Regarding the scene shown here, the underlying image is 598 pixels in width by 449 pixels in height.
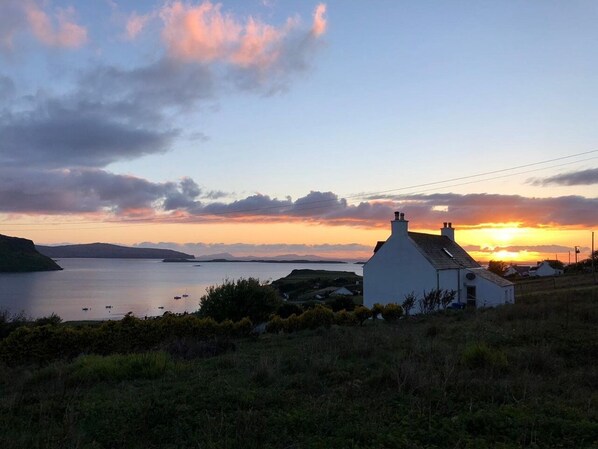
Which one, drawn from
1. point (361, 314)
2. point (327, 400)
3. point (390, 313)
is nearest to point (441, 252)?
point (390, 313)

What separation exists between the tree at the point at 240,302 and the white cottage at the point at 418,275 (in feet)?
36.9

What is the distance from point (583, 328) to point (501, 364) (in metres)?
6.80

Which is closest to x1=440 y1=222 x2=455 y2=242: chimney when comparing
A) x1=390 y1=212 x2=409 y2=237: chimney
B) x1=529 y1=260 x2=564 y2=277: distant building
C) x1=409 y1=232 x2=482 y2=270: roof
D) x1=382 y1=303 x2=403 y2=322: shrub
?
x1=409 y1=232 x2=482 y2=270: roof

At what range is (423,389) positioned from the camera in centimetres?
759

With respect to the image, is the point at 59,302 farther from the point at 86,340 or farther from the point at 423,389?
the point at 423,389

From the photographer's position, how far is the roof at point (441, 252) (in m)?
34.7

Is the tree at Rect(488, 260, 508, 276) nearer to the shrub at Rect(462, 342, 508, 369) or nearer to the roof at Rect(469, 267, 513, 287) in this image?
the roof at Rect(469, 267, 513, 287)

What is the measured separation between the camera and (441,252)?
1469 inches

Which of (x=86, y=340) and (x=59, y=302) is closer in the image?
(x=86, y=340)

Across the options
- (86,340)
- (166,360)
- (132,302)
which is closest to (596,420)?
(166,360)

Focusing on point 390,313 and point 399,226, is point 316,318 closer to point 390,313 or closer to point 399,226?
point 390,313

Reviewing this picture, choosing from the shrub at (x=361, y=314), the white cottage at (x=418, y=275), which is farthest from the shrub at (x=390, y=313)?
the white cottage at (x=418, y=275)

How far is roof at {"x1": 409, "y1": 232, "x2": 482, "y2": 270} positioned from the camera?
34.7 metres

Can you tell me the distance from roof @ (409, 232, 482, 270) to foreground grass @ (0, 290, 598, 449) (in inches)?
867
